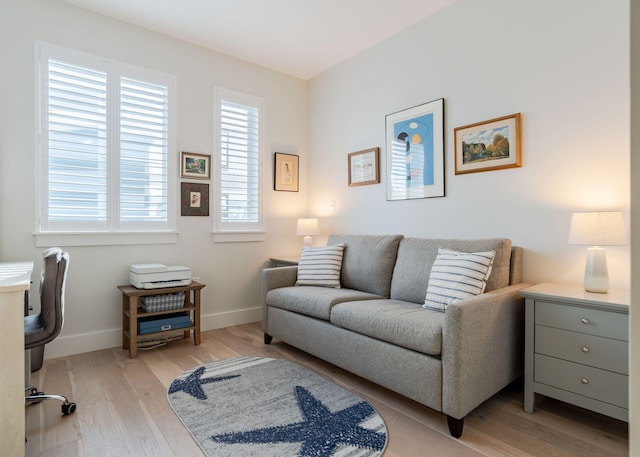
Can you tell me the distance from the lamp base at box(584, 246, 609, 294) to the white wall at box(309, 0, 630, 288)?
0.67ft

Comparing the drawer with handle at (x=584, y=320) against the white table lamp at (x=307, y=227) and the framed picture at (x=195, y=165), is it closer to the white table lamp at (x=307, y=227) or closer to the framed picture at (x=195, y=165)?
the white table lamp at (x=307, y=227)

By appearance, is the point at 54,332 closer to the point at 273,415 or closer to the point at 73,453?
the point at 73,453

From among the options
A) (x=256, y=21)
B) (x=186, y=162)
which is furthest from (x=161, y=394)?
(x=256, y=21)

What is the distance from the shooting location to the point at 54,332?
77.5 inches

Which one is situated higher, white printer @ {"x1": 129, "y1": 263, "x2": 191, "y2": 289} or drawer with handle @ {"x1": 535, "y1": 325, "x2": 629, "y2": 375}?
white printer @ {"x1": 129, "y1": 263, "x2": 191, "y2": 289}

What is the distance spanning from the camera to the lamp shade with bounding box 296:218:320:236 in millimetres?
3980

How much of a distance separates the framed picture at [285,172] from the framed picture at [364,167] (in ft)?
2.49

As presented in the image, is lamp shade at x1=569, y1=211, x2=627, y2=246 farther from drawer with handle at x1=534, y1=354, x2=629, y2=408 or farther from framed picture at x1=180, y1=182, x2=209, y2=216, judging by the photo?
framed picture at x1=180, y1=182, x2=209, y2=216

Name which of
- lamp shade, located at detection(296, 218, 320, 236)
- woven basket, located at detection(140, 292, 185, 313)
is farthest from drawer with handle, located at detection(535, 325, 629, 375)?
woven basket, located at detection(140, 292, 185, 313)

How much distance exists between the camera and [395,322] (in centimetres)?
212

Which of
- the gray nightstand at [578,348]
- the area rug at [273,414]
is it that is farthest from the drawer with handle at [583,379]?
the area rug at [273,414]

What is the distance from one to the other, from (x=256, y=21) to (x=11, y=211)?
2.46m

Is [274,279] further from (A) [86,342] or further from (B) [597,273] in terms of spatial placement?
(B) [597,273]

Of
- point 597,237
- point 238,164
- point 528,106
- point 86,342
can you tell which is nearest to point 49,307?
point 86,342
